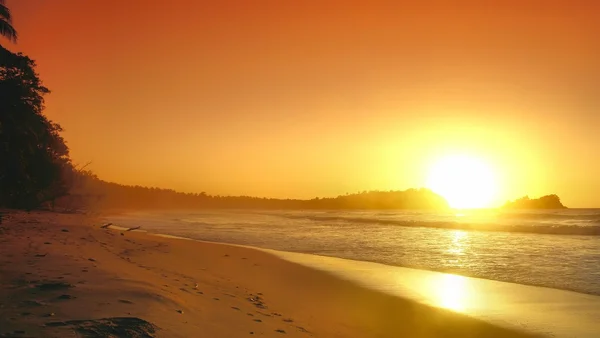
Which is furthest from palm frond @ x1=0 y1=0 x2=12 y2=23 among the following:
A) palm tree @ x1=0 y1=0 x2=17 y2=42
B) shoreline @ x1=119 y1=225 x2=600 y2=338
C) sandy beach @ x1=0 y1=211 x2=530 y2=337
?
shoreline @ x1=119 y1=225 x2=600 y2=338

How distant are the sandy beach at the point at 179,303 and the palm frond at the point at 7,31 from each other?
9690 millimetres

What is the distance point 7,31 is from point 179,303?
17112 millimetres

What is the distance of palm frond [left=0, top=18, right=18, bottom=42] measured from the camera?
1930cm

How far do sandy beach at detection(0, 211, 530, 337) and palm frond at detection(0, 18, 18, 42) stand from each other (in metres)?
9.69

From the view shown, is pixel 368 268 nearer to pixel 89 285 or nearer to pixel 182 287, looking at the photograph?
pixel 182 287

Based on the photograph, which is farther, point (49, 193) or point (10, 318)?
point (49, 193)

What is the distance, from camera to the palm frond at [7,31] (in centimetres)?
1930

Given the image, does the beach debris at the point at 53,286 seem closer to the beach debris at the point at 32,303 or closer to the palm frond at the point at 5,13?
the beach debris at the point at 32,303

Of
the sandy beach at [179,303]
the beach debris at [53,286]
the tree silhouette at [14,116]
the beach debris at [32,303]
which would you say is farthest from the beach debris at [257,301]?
the tree silhouette at [14,116]

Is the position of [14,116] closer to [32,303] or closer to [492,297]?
[32,303]

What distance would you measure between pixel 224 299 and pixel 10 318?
4.47 metres

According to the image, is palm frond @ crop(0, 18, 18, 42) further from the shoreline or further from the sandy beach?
the shoreline

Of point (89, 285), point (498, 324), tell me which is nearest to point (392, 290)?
point (498, 324)

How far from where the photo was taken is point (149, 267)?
12383 millimetres
